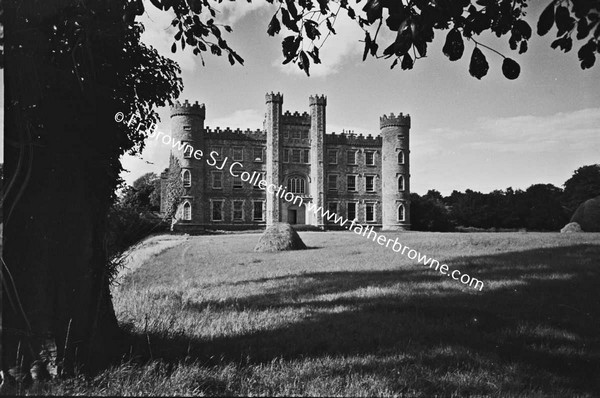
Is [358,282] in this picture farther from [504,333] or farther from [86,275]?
[86,275]

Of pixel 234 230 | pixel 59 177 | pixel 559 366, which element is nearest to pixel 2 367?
pixel 59 177

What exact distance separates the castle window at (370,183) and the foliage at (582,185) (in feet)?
73.7

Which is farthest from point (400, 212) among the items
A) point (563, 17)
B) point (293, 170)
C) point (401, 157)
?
point (563, 17)

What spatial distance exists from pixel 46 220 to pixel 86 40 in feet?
5.85

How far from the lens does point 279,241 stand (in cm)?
1997

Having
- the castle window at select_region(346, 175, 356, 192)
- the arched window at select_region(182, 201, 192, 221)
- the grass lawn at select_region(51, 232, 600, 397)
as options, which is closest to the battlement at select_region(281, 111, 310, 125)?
the castle window at select_region(346, 175, 356, 192)

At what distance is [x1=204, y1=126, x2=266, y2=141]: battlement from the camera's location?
4870cm

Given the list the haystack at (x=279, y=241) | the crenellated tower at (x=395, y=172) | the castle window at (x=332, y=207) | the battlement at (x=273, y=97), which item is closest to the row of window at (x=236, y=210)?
the castle window at (x=332, y=207)

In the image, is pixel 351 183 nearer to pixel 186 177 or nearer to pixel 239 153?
pixel 239 153

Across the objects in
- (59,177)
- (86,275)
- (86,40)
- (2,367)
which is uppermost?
(86,40)

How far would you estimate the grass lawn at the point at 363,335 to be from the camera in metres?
4.00

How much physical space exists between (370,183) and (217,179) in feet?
62.8

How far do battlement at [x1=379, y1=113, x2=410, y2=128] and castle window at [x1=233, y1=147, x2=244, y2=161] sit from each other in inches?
711

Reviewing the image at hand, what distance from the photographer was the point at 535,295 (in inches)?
328
